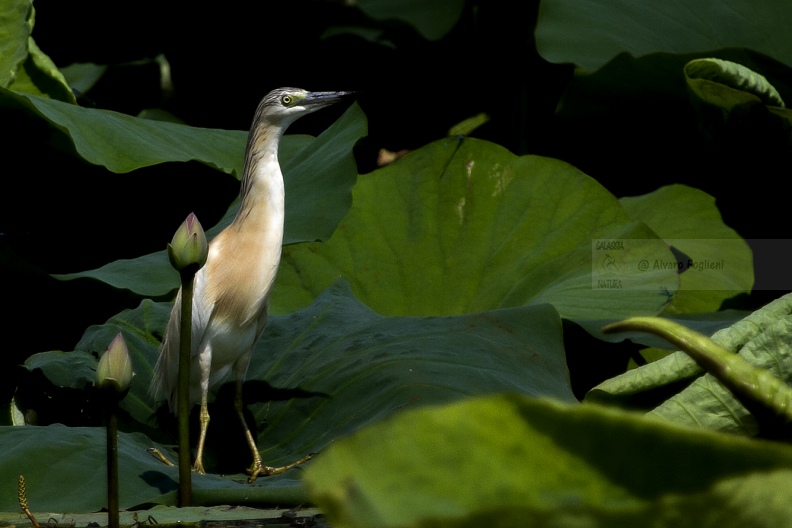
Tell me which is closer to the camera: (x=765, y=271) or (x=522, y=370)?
(x=522, y=370)

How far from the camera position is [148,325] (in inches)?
94.7

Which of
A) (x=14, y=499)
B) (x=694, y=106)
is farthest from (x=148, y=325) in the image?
(x=694, y=106)

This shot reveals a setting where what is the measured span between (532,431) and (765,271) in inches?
107

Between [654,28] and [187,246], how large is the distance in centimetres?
228

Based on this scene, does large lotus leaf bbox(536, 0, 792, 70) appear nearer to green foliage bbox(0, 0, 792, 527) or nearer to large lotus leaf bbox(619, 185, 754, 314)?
green foliage bbox(0, 0, 792, 527)

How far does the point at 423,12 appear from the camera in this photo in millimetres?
3965

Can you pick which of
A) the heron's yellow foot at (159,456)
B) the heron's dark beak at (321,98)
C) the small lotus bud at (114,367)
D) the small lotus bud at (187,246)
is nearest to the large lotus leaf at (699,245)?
the heron's dark beak at (321,98)

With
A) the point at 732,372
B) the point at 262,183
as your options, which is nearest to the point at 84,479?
the point at 262,183

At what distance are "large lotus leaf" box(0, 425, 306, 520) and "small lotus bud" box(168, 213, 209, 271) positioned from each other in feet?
1.39

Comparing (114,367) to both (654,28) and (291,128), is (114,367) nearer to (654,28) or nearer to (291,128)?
(654,28)

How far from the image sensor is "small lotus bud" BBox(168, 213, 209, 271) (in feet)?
3.87

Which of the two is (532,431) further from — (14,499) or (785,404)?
(14,499)

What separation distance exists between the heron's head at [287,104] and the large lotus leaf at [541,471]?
2036 millimetres

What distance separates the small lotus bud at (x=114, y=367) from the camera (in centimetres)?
101
